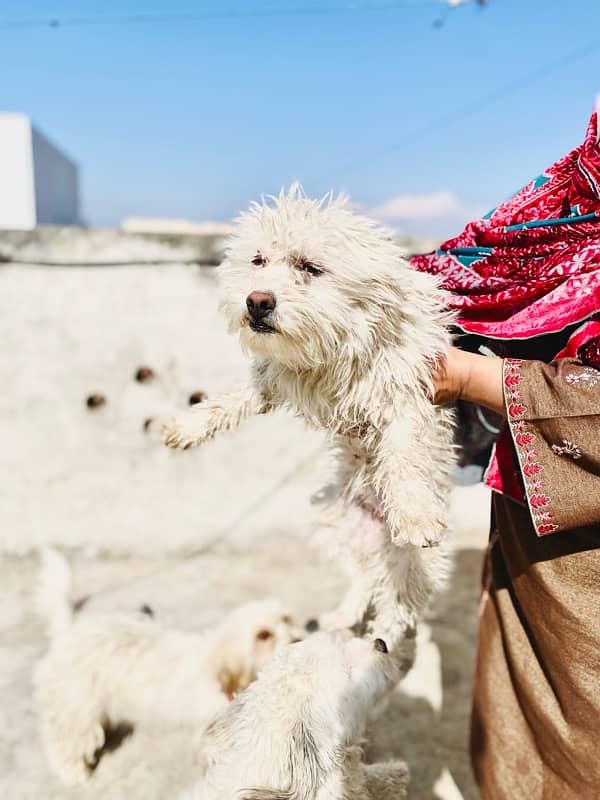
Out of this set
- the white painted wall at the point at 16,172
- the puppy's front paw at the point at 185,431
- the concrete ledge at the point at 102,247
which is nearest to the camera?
the puppy's front paw at the point at 185,431

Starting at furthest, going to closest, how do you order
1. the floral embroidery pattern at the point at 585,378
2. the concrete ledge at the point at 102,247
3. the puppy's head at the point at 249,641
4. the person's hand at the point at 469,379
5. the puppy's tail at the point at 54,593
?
the concrete ledge at the point at 102,247, the puppy's tail at the point at 54,593, the puppy's head at the point at 249,641, the person's hand at the point at 469,379, the floral embroidery pattern at the point at 585,378

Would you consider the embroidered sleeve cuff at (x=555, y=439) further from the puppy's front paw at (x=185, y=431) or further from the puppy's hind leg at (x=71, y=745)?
the puppy's hind leg at (x=71, y=745)

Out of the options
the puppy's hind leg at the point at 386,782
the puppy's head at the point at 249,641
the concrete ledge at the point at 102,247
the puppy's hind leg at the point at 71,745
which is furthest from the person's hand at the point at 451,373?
the concrete ledge at the point at 102,247

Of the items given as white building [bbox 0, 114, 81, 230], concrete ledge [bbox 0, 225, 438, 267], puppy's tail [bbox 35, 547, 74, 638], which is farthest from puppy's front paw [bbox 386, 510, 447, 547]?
white building [bbox 0, 114, 81, 230]

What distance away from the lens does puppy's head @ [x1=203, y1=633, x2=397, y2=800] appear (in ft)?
4.30

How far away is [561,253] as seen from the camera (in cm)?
129

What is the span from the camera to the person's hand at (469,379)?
1.26 m

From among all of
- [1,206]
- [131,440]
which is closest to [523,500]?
[131,440]

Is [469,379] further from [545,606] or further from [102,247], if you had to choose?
[102,247]

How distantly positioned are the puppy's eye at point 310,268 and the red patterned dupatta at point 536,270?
40 cm

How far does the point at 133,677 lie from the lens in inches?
88.5

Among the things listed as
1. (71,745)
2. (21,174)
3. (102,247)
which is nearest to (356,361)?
(71,745)

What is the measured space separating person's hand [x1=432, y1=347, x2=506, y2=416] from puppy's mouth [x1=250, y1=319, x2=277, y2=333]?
39 cm

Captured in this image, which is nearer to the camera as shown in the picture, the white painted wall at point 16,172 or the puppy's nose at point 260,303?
the puppy's nose at point 260,303
